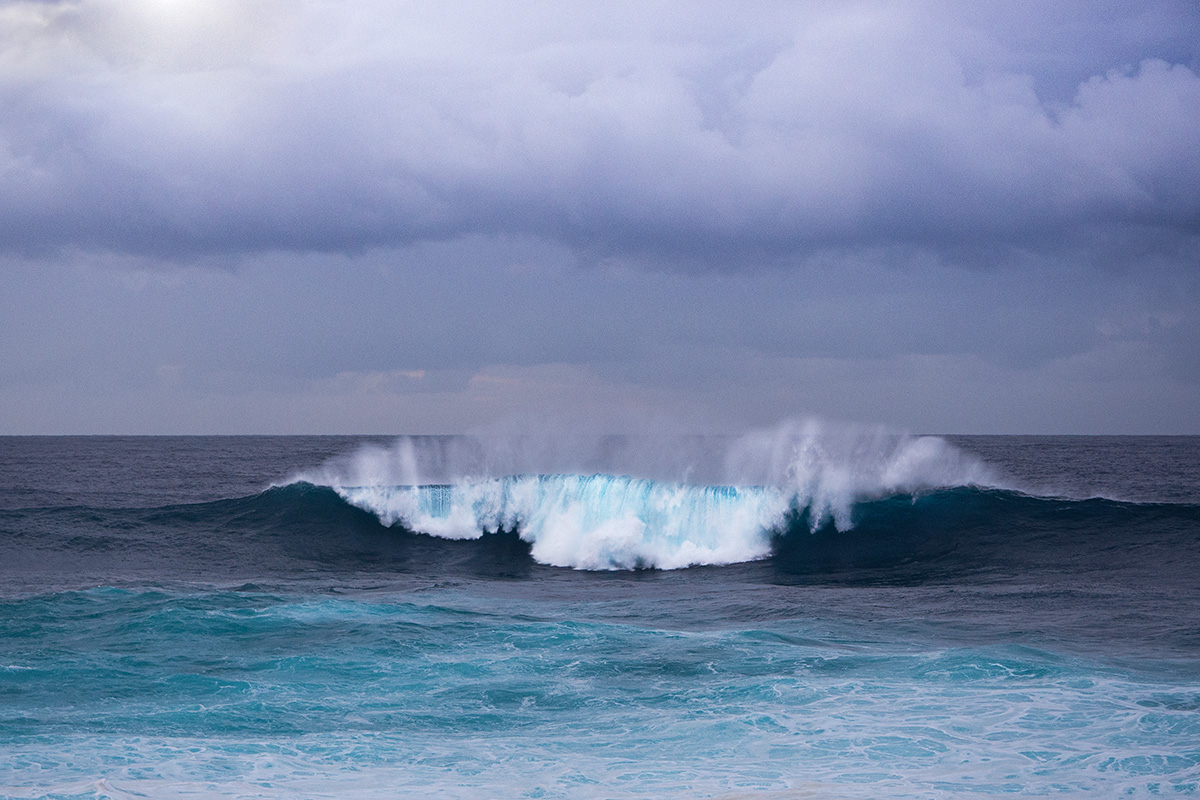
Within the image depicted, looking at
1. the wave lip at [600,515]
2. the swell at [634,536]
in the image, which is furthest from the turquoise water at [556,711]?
the wave lip at [600,515]

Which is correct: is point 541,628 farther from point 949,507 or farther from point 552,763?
point 949,507

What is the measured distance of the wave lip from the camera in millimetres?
21500

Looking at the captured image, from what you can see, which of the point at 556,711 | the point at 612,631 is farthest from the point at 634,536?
the point at 556,711

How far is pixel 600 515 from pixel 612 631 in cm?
985

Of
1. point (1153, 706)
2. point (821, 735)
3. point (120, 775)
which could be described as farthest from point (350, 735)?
point (1153, 706)

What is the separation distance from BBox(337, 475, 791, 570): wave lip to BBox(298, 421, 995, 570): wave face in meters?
0.03

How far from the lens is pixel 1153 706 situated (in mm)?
9453

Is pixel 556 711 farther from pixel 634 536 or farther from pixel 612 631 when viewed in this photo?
pixel 634 536

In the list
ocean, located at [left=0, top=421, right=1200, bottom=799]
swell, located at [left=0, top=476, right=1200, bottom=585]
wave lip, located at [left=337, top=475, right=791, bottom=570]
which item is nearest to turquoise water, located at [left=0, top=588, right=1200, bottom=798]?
ocean, located at [left=0, top=421, right=1200, bottom=799]

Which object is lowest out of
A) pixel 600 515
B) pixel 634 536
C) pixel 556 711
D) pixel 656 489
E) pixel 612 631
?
pixel 556 711

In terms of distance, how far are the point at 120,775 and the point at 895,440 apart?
21.1 meters

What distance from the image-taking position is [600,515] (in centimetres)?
2305

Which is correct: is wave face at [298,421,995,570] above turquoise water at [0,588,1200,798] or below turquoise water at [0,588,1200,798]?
above

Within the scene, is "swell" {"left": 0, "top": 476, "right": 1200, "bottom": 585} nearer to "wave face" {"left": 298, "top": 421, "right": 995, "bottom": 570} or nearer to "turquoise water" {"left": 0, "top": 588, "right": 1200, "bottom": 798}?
"wave face" {"left": 298, "top": 421, "right": 995, "bottom": 570}
